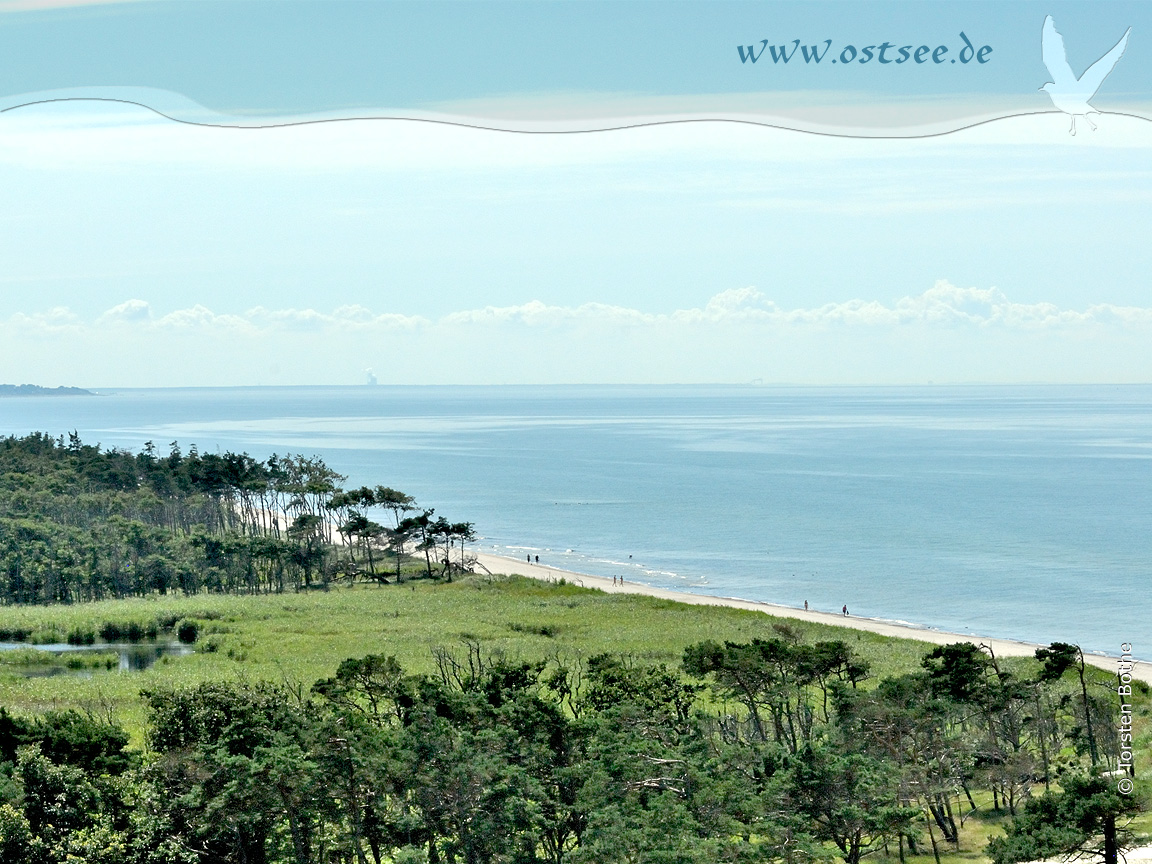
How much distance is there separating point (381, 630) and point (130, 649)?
1181 centimetres

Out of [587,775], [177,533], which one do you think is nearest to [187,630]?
[177,533]

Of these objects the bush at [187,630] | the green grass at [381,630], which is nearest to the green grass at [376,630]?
the green grass at [381,630]

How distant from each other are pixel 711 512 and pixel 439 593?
4044cm

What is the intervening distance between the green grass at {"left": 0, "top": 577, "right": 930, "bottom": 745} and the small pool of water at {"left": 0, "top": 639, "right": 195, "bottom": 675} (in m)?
1.24

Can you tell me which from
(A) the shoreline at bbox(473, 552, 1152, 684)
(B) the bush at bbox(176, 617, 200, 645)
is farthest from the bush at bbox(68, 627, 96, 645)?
(A) the shoreline at bbox(473, 552, 1152, 684)

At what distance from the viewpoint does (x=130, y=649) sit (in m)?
50.2

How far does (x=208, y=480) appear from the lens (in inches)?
3595

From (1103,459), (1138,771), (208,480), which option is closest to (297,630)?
(1138,771)

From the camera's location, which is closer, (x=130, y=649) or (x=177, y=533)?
(x=130, y=649)

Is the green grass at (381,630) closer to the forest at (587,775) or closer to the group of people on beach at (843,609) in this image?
the group of people on beach at (843,609)

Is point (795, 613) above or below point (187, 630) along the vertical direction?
below

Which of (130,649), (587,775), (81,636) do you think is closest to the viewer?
(587,775)

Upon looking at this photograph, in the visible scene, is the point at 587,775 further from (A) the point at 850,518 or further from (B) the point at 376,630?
(A) the point at 850,518

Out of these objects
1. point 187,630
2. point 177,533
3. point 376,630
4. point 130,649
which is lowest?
point 130,649
